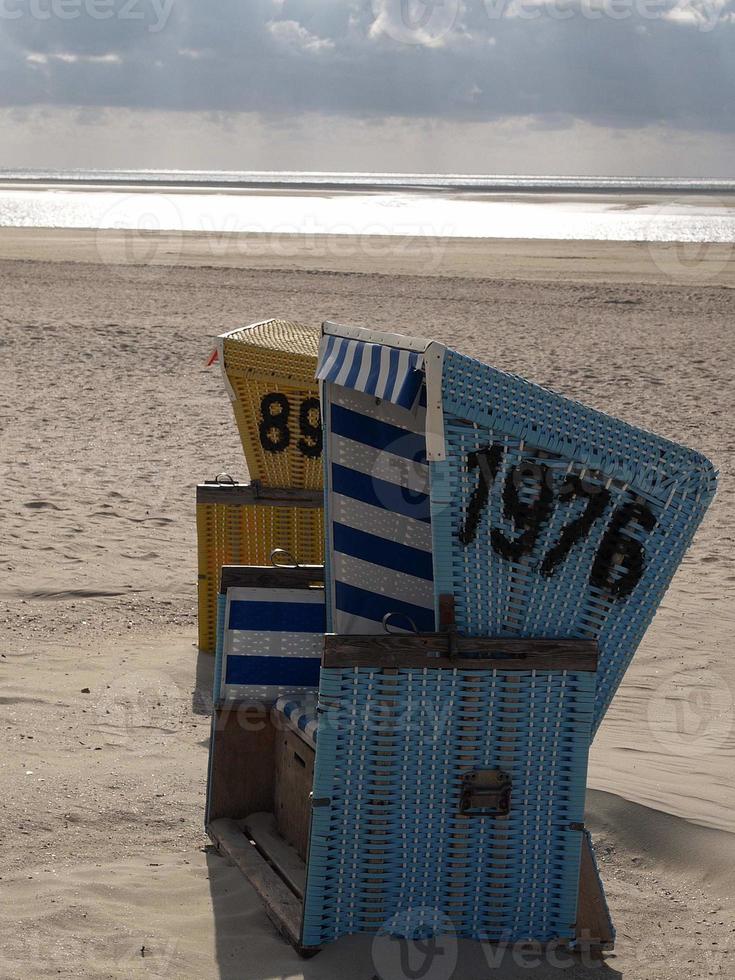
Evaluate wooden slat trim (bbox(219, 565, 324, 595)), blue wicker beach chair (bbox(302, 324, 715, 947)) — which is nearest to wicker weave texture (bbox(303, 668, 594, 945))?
blue wicker beach chair (bbox(302, 324, 715, 947))

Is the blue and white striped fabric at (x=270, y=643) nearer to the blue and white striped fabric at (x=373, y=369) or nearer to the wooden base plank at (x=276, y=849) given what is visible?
the wooden base plank at (x=276, y=849)

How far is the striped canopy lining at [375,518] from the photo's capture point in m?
3.55

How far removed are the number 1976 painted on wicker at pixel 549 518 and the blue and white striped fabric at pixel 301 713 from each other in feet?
2.71

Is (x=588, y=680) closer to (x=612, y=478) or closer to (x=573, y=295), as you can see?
(x=612, y=478)

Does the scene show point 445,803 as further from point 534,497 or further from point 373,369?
point 373,369

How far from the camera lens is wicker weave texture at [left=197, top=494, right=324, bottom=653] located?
5688mm

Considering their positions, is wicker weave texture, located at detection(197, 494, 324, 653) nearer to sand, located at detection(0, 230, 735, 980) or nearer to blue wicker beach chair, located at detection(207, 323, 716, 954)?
sand, located at detection(0, 230, 735, 980)

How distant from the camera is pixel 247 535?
5.71 metres

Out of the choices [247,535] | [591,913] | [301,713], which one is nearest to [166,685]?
[247,535]

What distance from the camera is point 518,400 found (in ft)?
10.3

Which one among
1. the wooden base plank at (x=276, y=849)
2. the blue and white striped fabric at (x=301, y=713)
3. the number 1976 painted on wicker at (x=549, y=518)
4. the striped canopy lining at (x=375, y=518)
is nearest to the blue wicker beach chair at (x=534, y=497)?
the number 1976 painted on wicker at (x=549, y=518)

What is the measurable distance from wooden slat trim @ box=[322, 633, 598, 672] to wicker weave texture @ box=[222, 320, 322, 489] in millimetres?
2557

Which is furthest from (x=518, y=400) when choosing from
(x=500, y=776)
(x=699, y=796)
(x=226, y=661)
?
(x=699, y=796)

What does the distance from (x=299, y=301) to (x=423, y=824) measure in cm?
1604
